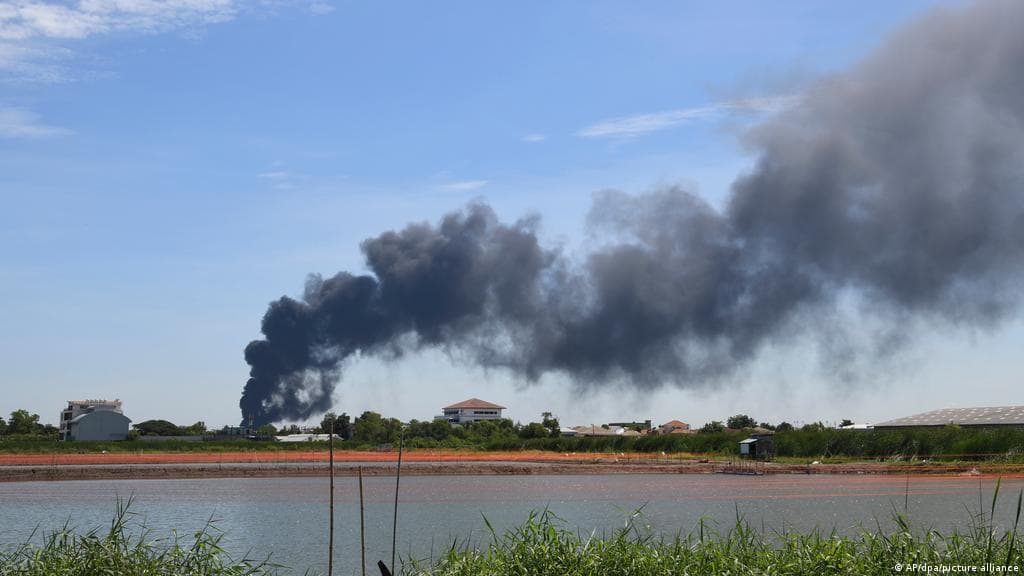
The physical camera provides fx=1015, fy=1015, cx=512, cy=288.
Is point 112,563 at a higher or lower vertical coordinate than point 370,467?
higher

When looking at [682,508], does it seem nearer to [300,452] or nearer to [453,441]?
[300,452]

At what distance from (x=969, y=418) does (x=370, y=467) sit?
52084mm

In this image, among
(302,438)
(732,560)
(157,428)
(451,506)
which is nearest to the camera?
(732,560)

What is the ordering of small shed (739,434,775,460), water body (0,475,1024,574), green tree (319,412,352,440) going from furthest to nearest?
small shed (739,434,775,460) → water body (0,475,1024,574) → green tree (319,412,352,440)

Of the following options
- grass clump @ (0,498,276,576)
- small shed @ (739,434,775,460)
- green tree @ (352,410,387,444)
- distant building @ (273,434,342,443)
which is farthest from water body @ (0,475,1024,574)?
distant building @ (273,434,342,443)

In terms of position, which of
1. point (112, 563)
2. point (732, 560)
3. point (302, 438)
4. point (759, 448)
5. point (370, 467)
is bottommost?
point (370, 467)

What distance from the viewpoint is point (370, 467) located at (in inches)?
2948

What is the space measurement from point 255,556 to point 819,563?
1770 centimetres

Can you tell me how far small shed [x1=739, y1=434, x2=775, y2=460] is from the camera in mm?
82438

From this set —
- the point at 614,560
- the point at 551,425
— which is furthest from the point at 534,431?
the point at 614,560

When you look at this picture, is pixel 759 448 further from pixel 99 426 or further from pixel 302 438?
pixel 99 426

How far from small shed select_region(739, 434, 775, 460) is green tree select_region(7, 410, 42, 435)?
9367 cm

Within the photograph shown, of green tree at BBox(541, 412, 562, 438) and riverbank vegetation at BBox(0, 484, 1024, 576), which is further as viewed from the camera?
green tree at BBox(541, 412, 562, 438)

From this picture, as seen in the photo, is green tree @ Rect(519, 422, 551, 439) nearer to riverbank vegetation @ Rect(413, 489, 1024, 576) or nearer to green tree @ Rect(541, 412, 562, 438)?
green tree @ Rect(541, 412, 562, 438)
